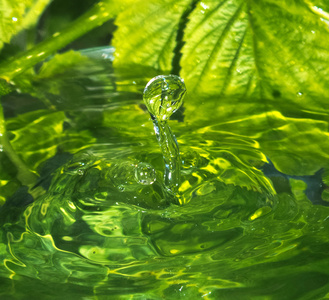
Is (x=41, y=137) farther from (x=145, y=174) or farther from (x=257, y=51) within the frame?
(x=257, y=51)

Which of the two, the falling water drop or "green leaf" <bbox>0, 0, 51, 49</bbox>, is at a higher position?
"green leaf" <bbox>0, 0, 51, 49</bbox>

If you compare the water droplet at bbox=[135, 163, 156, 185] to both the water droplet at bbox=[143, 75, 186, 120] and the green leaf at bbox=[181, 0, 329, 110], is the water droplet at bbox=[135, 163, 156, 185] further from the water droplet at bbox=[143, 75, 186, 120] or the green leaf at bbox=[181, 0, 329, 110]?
the green leaf at bbox=[181, 0, 329, 110]

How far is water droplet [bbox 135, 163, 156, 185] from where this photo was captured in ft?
1.80

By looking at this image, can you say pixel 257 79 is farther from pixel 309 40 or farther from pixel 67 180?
pixel 67 180

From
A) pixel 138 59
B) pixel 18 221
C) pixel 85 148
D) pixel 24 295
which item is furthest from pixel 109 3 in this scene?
pixel 24 295

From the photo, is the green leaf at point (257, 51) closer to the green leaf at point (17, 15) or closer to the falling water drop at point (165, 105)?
the falling water drop at point (165, 105)

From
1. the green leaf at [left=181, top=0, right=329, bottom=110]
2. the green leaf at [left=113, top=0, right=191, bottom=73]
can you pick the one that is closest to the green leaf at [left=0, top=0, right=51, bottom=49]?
the green leaf at [left=113, top=0, right=191, bottom=73]

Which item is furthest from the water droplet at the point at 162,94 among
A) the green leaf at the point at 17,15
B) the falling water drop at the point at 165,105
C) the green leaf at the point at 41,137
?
A: the green leaf at the point at 17,15

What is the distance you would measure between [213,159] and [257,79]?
0.19 metres

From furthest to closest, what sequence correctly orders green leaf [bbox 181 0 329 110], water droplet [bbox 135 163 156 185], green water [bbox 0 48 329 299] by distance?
green leaf [bbox 181 0 329 110]
water droplet [bbox 135 163 156 185]
green water [bbox 0 48 329 299]

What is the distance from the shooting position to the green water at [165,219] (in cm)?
38

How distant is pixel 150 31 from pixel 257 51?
0.16m

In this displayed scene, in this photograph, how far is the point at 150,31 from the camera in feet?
2.41

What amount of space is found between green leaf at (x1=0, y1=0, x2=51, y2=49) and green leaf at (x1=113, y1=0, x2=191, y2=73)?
0.49ft
